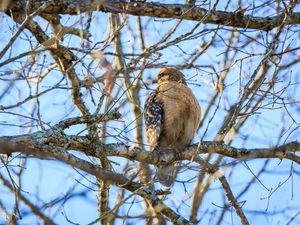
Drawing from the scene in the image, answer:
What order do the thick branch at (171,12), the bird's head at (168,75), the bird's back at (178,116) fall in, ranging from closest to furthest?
the thick branch at (171,12), the bird's back at (178,116), the bird's head at (168,75)

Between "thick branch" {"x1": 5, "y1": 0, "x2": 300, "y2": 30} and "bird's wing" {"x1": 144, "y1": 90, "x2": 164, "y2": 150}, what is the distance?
921 millimetres

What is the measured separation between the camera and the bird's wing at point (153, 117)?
639 cm

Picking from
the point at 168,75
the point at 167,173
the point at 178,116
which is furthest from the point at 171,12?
the point at 167,173

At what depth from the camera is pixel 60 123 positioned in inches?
178

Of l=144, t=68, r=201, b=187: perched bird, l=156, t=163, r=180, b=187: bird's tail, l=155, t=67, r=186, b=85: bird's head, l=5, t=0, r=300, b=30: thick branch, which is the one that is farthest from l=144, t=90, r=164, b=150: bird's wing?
l=156, t=163, r=180, b=187: bird's tail

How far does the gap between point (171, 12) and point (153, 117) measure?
3.70 feet

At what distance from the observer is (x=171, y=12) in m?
5.80

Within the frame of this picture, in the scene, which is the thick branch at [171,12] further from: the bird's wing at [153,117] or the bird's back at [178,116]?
the bird's wing at [153,117]

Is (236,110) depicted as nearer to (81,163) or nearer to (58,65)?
(81,163)

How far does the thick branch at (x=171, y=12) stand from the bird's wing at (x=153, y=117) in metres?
0.92

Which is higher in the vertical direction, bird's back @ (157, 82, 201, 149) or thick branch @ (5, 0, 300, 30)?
thick branch @ (5, 0, 300, 30)

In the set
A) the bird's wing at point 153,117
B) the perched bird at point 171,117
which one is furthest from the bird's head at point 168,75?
the bird's wing at point 153,117

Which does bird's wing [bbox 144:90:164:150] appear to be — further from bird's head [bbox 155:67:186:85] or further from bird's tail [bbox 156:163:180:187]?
bird's tail [bbox 156:163:180:187]

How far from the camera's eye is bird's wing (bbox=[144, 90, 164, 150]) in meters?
6.39
